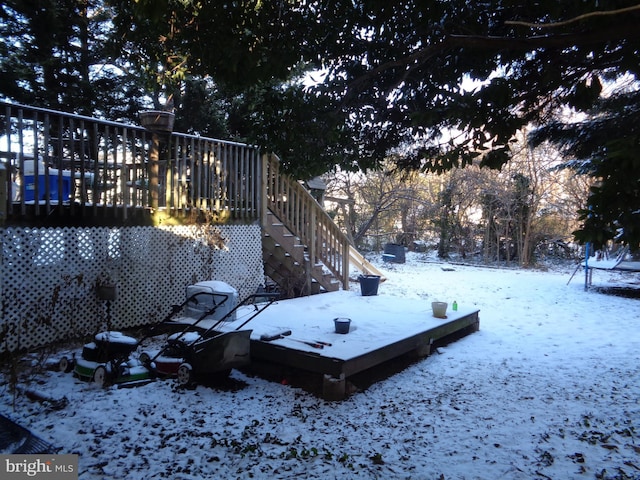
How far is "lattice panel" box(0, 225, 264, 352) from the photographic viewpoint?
4359 mm

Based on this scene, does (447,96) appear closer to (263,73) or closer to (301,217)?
(263,73)

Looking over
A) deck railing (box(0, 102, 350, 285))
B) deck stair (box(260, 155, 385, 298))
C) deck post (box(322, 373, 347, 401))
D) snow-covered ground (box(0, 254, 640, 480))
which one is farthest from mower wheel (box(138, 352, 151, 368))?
deck stair (box(260, 155, 385, 298))

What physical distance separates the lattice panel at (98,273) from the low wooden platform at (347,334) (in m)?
1.19

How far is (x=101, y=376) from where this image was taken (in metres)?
3.68

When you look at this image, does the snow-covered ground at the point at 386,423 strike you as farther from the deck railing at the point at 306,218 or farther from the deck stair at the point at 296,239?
the deck railing at the point at 306,218

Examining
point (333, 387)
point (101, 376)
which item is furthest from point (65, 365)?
point (333, 387)

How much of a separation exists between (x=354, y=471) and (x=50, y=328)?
3760 millimetres

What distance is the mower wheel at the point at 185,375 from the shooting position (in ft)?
12.1

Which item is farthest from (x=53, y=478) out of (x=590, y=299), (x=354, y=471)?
(x=590, y=299)

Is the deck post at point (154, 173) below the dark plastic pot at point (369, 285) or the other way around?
the other way around

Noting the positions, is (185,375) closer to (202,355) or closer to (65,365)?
(202,355)

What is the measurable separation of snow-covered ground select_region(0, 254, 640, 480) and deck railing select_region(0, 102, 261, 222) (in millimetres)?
2000

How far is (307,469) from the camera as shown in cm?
258

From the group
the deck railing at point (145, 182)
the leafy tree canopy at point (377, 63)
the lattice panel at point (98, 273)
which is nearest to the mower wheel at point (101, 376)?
the lattice panel at point (98, 273)
